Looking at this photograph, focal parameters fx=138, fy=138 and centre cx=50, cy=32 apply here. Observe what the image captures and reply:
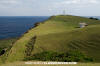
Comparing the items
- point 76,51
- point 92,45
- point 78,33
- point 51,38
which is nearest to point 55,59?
point 76,51

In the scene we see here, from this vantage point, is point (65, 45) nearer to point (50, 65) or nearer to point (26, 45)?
point (26, 45)

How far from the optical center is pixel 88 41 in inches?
1098

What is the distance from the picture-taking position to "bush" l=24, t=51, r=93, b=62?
22312 mm

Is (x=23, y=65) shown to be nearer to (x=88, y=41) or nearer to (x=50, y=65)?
(x=50, y=65)

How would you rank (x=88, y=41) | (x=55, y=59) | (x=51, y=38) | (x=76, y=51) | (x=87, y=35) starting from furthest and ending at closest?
(x=51, y=38), (x=87, y=35), (x=88, y=41), (x=76, y=51), (x=55, y=59)

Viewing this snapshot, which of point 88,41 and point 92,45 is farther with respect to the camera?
point 88,41

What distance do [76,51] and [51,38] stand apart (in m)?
9.22

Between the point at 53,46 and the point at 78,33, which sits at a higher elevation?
the point at 78,33

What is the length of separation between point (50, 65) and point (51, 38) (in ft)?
49.0

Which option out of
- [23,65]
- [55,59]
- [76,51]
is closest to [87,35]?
[76,51]

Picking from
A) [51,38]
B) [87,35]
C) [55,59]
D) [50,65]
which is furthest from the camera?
[51,38]

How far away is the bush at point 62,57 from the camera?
2231 cm

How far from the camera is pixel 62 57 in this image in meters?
23.2

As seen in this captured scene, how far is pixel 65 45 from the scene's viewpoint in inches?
1098
